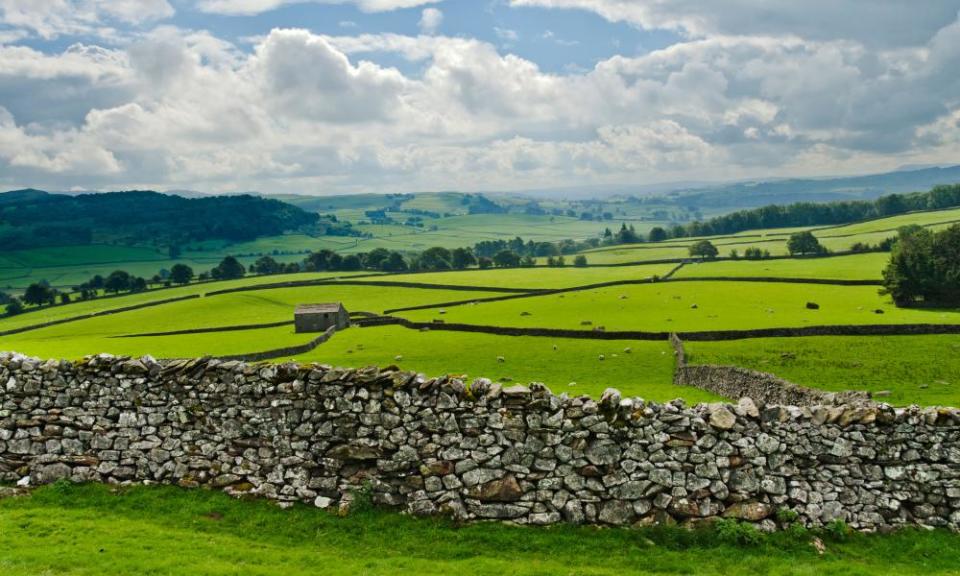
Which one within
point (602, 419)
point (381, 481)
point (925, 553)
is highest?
point (602, 419)

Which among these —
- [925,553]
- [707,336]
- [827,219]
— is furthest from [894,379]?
[827,219]

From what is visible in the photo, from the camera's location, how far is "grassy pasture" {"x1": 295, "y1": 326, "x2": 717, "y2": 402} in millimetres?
34250

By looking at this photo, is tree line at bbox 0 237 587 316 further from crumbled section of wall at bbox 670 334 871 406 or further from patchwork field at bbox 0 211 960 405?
crumbled section of wall at bbox 670 334 871 406

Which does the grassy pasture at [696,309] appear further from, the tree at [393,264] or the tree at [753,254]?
the tree at [393,264]

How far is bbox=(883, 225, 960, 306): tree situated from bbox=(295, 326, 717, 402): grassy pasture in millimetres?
32807

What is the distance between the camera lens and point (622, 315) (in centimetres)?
6216

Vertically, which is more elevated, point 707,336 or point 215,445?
point 215,445

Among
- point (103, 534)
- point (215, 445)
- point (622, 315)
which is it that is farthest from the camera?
point (622, 315)

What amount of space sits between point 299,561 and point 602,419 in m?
5.34

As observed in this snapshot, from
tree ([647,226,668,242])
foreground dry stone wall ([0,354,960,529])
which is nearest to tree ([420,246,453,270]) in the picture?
tree ([647,226,668,242])

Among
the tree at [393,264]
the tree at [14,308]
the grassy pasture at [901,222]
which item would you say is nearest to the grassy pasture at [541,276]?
the tree at [393,264]

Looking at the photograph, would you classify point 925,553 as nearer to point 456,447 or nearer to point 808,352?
point 456,447

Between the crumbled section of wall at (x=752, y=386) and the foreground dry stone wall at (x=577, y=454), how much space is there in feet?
20.5

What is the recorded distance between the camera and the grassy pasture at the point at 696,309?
2078 inches
